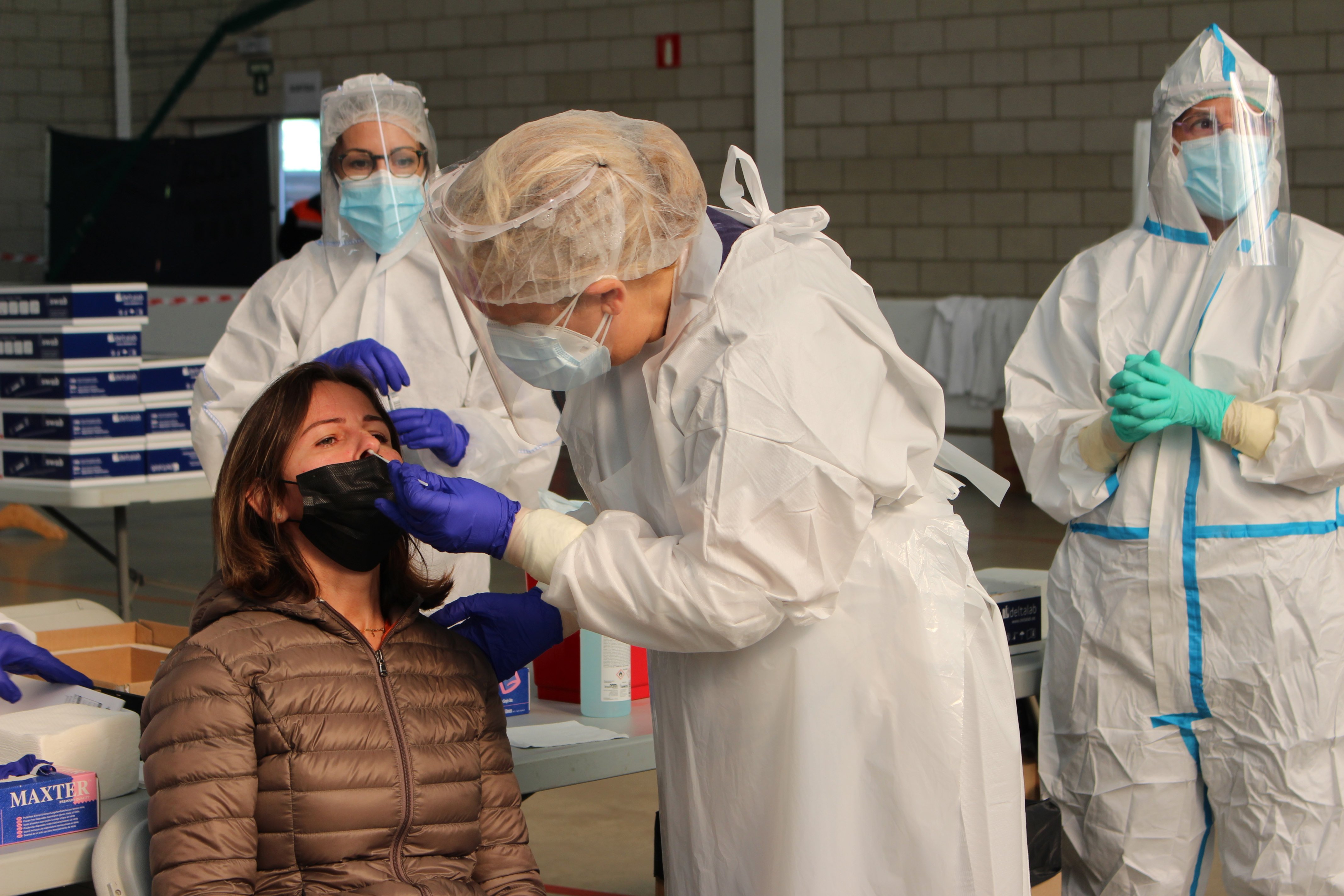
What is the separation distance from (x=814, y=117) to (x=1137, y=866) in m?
6.48

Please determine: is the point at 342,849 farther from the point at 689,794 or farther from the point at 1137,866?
the point at 1137,866

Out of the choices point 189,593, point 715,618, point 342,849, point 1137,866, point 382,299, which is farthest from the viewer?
point 189,593

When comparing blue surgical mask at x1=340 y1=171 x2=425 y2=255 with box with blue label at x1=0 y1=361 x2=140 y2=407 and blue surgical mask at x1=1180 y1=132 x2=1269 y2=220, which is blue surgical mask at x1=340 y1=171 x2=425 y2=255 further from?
box with blue label at x1=0 y1=361 x2=140 y2=407

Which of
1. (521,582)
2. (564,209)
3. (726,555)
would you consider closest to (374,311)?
(564,209)

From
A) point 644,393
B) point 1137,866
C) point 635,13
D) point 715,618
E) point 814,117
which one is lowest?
point 1137,866

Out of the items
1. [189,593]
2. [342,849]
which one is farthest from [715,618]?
[189,593]

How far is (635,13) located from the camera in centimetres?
838

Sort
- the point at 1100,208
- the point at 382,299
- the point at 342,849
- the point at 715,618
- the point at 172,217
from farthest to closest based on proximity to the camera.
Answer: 1. the point at 172,217
2. the point at 1100,208
3. the point at 382,299
4. the point at 342,849
5. the point at 715,618

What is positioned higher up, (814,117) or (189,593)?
(814,117)

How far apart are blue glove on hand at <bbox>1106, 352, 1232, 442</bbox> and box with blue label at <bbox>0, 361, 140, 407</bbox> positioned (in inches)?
111

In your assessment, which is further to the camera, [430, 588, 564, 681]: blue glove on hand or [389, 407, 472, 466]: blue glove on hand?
[389, 407, 472, 466]: blue glove on hand

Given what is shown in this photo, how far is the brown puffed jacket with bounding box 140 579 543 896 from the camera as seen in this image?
4.44ft

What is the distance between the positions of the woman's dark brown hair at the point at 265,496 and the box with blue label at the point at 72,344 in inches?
90.8

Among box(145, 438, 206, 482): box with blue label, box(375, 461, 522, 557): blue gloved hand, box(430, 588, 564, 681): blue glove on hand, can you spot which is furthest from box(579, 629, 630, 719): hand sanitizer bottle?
box(145, 438, 206, 482): box with blue label
